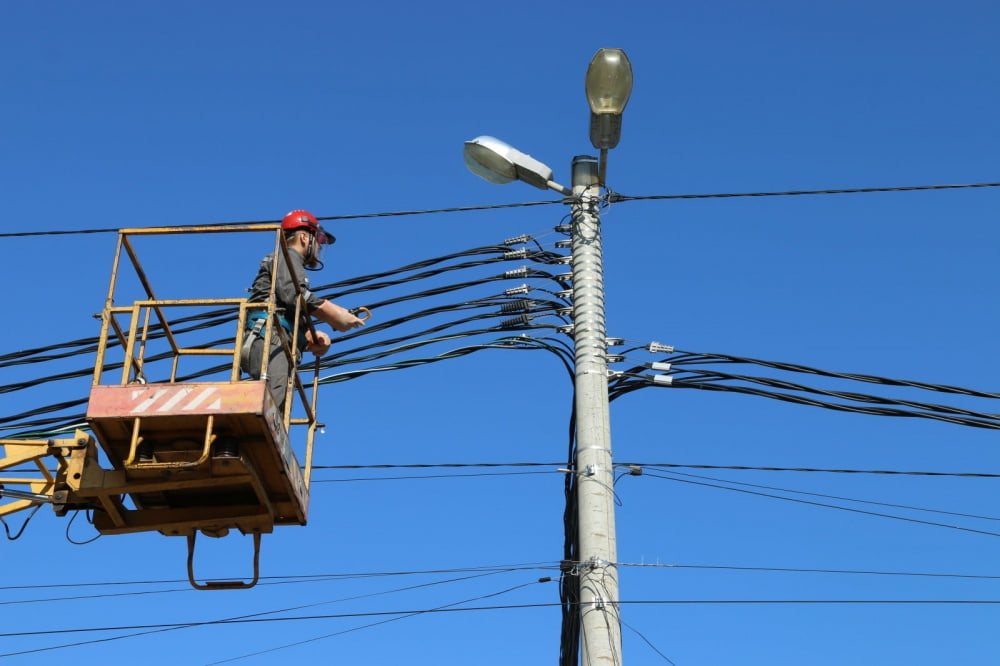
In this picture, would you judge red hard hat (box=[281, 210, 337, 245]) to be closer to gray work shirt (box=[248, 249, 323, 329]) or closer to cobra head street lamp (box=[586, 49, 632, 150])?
gray work shirt (box=[248, 249, 323, 329])

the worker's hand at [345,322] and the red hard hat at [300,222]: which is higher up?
the red hard hat at [300,222]

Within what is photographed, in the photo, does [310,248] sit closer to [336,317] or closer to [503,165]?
[336,317]

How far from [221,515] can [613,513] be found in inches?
103

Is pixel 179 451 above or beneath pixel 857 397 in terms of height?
beneath

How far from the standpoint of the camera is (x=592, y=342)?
9.41 metres

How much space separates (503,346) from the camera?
10.5 meters

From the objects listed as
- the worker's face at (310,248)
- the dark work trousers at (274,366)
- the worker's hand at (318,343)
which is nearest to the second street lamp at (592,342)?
the worker's face at (310,248)

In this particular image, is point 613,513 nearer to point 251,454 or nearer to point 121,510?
point 251,454

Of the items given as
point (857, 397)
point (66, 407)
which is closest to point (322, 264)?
point (66, 407)

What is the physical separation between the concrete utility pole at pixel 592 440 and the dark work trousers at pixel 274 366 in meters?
2.07

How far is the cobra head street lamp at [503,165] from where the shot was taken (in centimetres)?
1014

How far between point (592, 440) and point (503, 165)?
249cm

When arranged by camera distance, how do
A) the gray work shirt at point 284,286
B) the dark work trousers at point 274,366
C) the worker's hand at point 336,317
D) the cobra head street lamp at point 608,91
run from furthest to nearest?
1. the cobra head street lamp at point 608,91
2. the worker's hand at point 336,317
3. the gray work shirt at point 284,286
4. the dark work trousers at point 274,366

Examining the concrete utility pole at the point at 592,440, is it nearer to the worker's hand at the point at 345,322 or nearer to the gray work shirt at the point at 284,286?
the worker's hand at the point at 345,322
